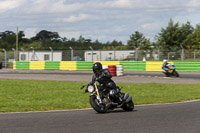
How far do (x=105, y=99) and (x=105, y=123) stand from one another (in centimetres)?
208

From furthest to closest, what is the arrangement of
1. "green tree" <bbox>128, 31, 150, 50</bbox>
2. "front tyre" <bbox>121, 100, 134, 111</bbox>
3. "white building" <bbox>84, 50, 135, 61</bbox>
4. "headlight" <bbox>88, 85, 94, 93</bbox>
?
"green tree" <bbox>128, 31, 150, 50</bbox> < "white building" <bbox>84, 50, 135, 61</bbox> < "front tyre" <bbox>121, 100, 134, 111</bbox> < "headlight" <bbox>88, 85, 94, 93</bbox>

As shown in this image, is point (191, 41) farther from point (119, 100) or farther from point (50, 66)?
point (119, 100)

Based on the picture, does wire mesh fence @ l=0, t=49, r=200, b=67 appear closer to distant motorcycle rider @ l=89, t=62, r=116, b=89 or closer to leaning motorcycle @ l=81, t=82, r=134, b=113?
leaning motorcycle @ l=81, t=82, r=134, b=113

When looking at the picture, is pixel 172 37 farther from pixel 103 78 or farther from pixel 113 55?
pixel 103 78

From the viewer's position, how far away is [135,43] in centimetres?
7331

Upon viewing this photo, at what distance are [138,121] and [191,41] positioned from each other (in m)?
53.6

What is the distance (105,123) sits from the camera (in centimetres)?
795

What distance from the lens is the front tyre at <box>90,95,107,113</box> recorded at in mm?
9750

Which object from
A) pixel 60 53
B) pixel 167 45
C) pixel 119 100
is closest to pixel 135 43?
pixel 167 45

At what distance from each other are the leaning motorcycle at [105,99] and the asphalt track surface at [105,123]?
42 cm

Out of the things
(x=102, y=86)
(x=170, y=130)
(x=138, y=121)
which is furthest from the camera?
(x=102, y=86)

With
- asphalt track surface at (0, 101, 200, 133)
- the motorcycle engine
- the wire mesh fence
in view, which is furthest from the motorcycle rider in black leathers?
the wire mesh fence

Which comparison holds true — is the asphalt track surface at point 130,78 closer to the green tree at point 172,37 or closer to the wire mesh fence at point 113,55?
the wire mesh fence at point 113,55

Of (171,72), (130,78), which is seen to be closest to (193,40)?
(171,72)
